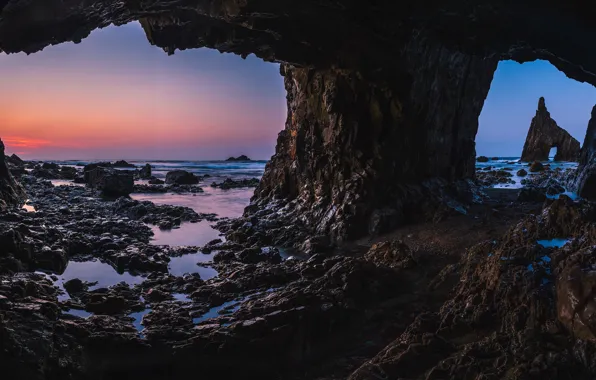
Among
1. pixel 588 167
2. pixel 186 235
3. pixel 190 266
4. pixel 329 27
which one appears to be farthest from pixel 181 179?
pixel 588 167

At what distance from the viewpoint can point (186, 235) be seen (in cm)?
980

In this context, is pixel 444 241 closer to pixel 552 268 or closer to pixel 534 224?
Result: pixel 534 224

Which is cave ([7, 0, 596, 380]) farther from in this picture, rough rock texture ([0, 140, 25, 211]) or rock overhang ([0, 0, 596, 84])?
rough rock texture ([0, 140, 25, 211])

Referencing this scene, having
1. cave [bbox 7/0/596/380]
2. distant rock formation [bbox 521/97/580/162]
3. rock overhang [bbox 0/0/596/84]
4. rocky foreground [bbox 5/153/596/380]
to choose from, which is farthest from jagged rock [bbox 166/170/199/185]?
distant rock formation [bbox 521/97/580/162]

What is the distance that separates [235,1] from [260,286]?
4.61 meters

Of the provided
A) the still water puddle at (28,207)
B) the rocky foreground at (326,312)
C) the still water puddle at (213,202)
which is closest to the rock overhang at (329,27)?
the rocky foreground at (326,312)

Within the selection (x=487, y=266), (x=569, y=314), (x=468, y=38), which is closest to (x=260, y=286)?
(x=487, y=266)

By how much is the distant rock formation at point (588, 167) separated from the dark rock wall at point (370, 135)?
2938mm

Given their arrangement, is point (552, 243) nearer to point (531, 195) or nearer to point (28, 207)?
point (531, 195)

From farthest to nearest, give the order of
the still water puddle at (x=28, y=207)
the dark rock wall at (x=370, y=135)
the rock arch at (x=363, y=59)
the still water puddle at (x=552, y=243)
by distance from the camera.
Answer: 1. the still water puddle at (x=28, y=207)
2. the dark rock wall at (x=370, y=135)
3. the rock arch at (x=363, y=59)
4. the still water puddle at (x=552, y=243)

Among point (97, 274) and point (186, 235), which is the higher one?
point (186, 235)

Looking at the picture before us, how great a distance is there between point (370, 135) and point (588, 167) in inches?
222

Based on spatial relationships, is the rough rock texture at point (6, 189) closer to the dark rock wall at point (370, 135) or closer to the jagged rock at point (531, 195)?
the dark rock wall at point (370, 135)

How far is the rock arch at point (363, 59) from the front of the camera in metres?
6.86
